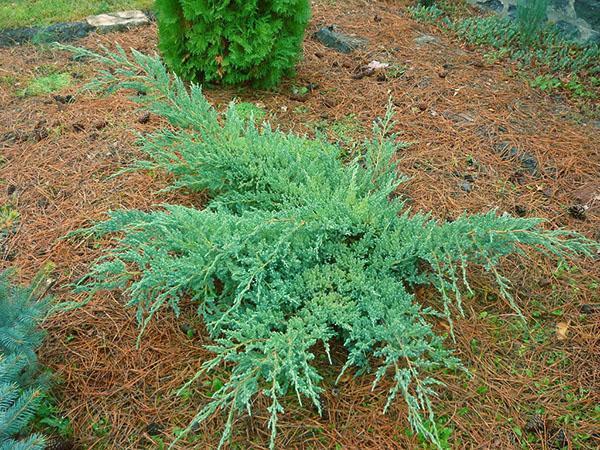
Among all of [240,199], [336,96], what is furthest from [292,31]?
[240,199]

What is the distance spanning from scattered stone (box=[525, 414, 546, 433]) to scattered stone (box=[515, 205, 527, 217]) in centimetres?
119

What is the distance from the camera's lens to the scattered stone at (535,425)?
1.84 m

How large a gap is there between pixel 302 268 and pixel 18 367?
106 cm

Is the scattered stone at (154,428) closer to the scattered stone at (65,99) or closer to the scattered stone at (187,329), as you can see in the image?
the scattered stone at (187,329)

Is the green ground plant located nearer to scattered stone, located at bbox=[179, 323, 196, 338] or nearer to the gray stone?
the gray stone

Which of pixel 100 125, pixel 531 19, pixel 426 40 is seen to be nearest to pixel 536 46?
pixel 531 19

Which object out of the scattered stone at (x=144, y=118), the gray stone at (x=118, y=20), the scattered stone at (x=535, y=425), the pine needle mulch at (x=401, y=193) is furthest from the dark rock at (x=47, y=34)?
the scattered stone at (x=535, y=425)

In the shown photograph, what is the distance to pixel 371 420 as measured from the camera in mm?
1838

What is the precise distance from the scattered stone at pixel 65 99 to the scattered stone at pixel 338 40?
217 cm

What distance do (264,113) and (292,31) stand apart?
68 centimetres

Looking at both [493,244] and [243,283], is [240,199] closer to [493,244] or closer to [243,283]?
[243,283]

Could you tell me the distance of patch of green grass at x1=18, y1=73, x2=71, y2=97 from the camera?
3.77m

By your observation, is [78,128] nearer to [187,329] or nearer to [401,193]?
[187,329]

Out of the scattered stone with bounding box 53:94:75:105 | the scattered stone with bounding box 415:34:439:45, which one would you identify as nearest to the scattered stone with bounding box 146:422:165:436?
the scattered stone with bounding box 53:94:75:105
